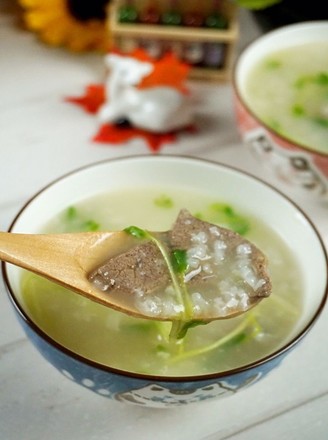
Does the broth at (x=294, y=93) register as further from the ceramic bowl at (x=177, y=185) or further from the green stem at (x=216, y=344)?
the green stem at (x=216, y=344)

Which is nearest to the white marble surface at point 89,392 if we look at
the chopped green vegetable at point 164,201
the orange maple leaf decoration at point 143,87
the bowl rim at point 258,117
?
the orange maple leaf decoration at point 143,87

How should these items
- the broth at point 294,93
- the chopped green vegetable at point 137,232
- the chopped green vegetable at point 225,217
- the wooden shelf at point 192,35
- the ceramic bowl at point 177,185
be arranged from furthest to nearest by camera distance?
the wooden shelf at point 192,35 → the broth at point 294,93 → the chopped green vegetable at point 225,217 → the chopped green vegetable at point 137,232 → the ceramic bowl at point 177,185

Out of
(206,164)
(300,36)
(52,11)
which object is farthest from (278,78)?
(52,11)

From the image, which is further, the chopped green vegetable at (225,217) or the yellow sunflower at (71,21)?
the yellow sunflower at (71,21)

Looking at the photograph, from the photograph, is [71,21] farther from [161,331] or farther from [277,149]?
[161,331]

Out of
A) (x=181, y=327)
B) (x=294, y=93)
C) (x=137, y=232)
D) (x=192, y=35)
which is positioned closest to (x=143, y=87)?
(x=192, y=35)
